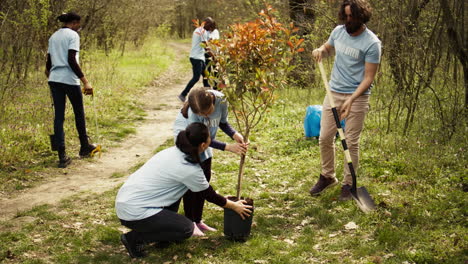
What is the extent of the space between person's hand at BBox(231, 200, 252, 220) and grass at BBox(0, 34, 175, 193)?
3354 mm

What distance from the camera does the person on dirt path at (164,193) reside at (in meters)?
3.85

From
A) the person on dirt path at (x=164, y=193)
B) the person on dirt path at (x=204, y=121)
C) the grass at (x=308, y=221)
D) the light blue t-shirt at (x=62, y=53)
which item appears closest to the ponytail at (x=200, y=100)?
the person on dirt path at (x=204, y=121)

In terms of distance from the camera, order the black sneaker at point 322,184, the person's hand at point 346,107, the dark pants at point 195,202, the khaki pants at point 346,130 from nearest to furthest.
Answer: the dark pants at point 195,202 → the person's hand at point 346,107 → the khaki pants at point 346,130 → the black sneaker at point 322,184

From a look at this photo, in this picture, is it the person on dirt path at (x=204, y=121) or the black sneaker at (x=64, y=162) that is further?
the black sneaker at (x=64, y=162)

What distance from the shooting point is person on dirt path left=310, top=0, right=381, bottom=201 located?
14.9ft

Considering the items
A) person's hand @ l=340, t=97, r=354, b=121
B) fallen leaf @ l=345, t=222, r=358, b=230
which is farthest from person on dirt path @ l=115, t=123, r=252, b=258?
person's hand @ l=340, t=97, r=354, b=121

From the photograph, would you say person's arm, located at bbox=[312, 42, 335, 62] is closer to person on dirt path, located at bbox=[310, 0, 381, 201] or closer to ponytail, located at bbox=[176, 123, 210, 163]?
person on dirt path, located at bbox=[310, 0, 381, 201]

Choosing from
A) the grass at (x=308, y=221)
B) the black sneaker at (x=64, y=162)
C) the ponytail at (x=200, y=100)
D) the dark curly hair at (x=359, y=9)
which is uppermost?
the dark curly hair at (x=359, y=9)

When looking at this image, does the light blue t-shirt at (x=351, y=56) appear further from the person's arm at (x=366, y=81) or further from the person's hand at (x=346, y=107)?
the person's hand at (x=346, y=107)

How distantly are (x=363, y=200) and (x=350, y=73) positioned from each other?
4.17 ft

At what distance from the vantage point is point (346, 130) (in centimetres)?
491

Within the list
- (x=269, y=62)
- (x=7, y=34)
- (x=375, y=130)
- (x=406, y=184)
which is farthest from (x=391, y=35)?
(x=7, y=34)

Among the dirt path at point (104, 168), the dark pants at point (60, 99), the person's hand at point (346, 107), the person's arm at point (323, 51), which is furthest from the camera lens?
the dark pants at point (60, 99)

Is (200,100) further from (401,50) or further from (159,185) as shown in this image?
(401,50)
